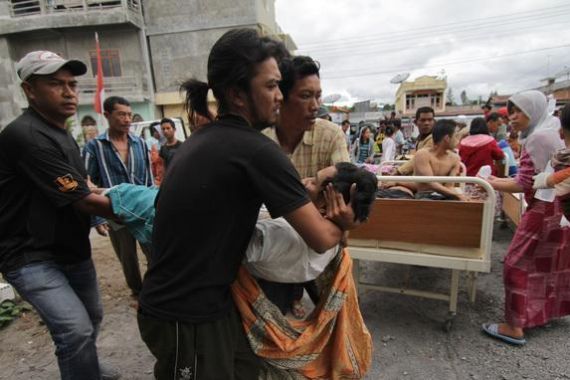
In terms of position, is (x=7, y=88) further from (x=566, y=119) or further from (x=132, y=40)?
(x=566, y=119)

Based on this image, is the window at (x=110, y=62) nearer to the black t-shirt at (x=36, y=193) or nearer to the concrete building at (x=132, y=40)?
the concrete building at (x=132, y=40)

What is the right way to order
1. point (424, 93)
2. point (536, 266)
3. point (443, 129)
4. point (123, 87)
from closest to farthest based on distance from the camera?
1. point (536, 266)
2. point (443, 129)
3. point (123, 87)
4. point (424, 93)

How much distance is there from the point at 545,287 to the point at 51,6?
2458 cm

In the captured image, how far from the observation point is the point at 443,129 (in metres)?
3.57

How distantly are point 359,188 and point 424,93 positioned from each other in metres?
41.4

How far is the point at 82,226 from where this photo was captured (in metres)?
1.80

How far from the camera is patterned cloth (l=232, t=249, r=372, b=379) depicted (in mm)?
1228

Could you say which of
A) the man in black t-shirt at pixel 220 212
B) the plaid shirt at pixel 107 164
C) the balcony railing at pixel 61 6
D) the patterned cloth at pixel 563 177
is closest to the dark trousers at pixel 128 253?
the plaid shirt at pixel 107 164

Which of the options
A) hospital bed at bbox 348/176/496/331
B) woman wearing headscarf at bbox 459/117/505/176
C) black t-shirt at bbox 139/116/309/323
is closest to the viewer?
black t-shirt at bbox 139/116/309/323

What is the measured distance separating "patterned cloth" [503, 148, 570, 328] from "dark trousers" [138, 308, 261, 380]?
2.43m

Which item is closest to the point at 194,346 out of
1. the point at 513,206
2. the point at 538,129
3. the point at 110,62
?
the point at 538,129

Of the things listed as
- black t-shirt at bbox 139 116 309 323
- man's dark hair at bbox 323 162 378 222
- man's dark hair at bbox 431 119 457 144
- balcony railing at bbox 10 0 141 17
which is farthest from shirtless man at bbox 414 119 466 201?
balcony railing at bbox 10 0 141 17

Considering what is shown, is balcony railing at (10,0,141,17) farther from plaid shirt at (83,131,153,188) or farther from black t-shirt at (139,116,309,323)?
black t-shirt at (139,116,309,323)

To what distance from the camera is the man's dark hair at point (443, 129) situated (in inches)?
138
